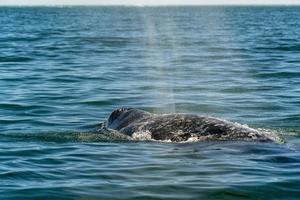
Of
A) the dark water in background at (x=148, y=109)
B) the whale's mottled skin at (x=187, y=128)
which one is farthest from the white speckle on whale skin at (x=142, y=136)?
the dark water in background at (x=148, y=109)

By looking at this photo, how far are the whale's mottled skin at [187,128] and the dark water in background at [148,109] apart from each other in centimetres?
43

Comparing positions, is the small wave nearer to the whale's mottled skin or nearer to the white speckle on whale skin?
the white speckle on whale skin

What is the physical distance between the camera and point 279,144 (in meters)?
13.2

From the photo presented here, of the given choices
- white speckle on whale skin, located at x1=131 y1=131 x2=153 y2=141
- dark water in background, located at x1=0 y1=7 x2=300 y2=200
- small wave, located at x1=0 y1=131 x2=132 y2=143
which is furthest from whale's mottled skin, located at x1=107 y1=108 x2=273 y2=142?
dark water in background, located at x1=0 y1=7 x2=300 y2=200

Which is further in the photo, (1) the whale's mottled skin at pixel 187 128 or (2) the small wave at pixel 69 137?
(2) the small wave at pixel 69 137

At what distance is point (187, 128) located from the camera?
564 inches

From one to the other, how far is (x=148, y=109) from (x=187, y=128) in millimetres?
6006

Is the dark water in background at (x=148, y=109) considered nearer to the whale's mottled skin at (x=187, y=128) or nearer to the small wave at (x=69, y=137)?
the small wave at (x=69, y=137)

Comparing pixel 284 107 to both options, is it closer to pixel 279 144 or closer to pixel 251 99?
pixel 251 99

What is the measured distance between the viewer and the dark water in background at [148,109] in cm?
1078

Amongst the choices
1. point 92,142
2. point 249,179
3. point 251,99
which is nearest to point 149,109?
point 251,99

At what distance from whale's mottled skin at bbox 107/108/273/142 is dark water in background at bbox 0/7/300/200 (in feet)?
1.39

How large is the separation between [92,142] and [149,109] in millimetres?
5656

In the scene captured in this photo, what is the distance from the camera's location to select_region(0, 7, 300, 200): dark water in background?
10781 mm
